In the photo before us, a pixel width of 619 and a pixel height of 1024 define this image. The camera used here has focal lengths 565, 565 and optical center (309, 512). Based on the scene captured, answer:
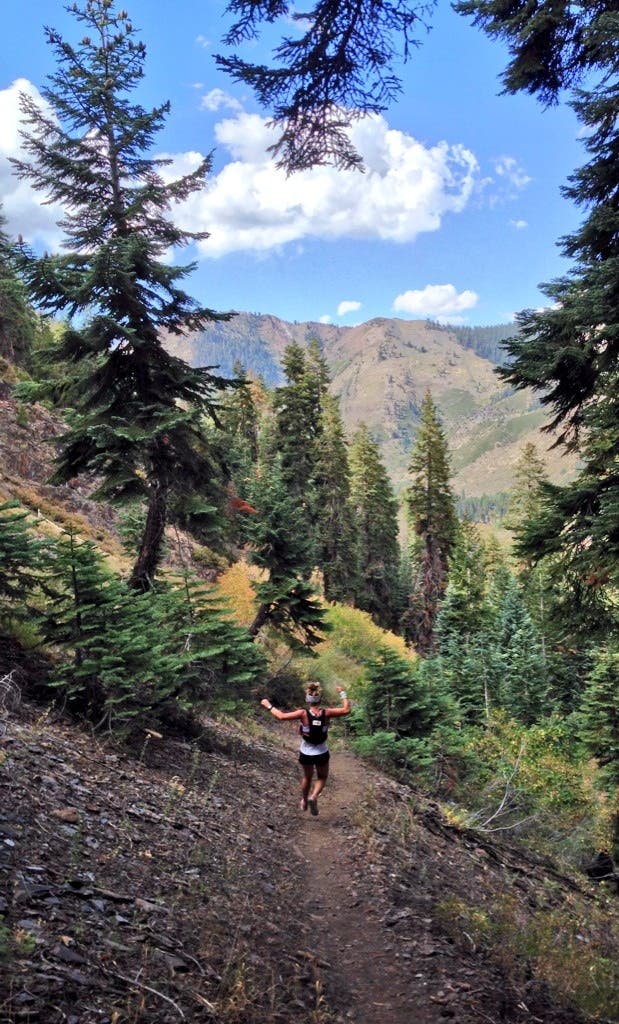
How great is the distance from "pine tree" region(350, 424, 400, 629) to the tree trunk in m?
33.5

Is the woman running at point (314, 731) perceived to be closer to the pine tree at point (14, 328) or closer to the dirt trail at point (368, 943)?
the dirt trail at point (368, 943)

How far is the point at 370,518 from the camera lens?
48.5 m

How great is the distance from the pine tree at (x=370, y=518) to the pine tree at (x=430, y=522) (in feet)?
18.9

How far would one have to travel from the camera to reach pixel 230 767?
10.2 m

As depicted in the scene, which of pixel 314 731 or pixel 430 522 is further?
pixel 430 522

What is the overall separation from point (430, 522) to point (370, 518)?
27.5 feet

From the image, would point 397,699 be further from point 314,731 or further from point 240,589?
point 240,589

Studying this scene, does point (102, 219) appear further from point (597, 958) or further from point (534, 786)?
point (534, 786)

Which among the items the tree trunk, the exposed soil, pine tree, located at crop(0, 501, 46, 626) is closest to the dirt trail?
the exposed soil

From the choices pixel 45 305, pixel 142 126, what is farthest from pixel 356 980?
pixel 142 126

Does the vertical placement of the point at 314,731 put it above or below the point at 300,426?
below

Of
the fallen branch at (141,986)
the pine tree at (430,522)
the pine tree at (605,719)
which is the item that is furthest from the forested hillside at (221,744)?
A: the pine tree at (430,522)

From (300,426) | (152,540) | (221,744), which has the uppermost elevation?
(300,426)

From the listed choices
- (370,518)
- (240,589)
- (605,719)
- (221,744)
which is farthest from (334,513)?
(221,744)
